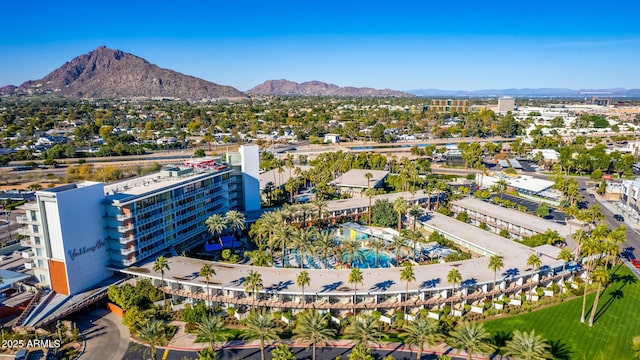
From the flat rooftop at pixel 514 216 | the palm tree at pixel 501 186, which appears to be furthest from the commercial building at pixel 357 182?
the palm tree at pixel 501 186

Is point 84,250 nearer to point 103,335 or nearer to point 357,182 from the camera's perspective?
point 103,335

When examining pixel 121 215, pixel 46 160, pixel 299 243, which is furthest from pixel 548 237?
pixel 46 160

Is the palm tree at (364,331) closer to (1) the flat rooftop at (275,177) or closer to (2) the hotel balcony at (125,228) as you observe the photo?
(2) the hotel balcony at (125,228)

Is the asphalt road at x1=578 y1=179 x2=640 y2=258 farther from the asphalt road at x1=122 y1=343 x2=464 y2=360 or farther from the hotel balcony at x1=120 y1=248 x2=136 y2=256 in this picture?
the hotel balcony at x1=120 y1=248 x2=136 y2=256

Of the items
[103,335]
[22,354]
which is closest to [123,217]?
[103,335]

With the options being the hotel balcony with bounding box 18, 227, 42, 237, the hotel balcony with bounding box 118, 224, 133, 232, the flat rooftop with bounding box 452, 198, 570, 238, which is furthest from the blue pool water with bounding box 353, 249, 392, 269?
the hotel balcony with bounding box 18, 227, 42, 237
